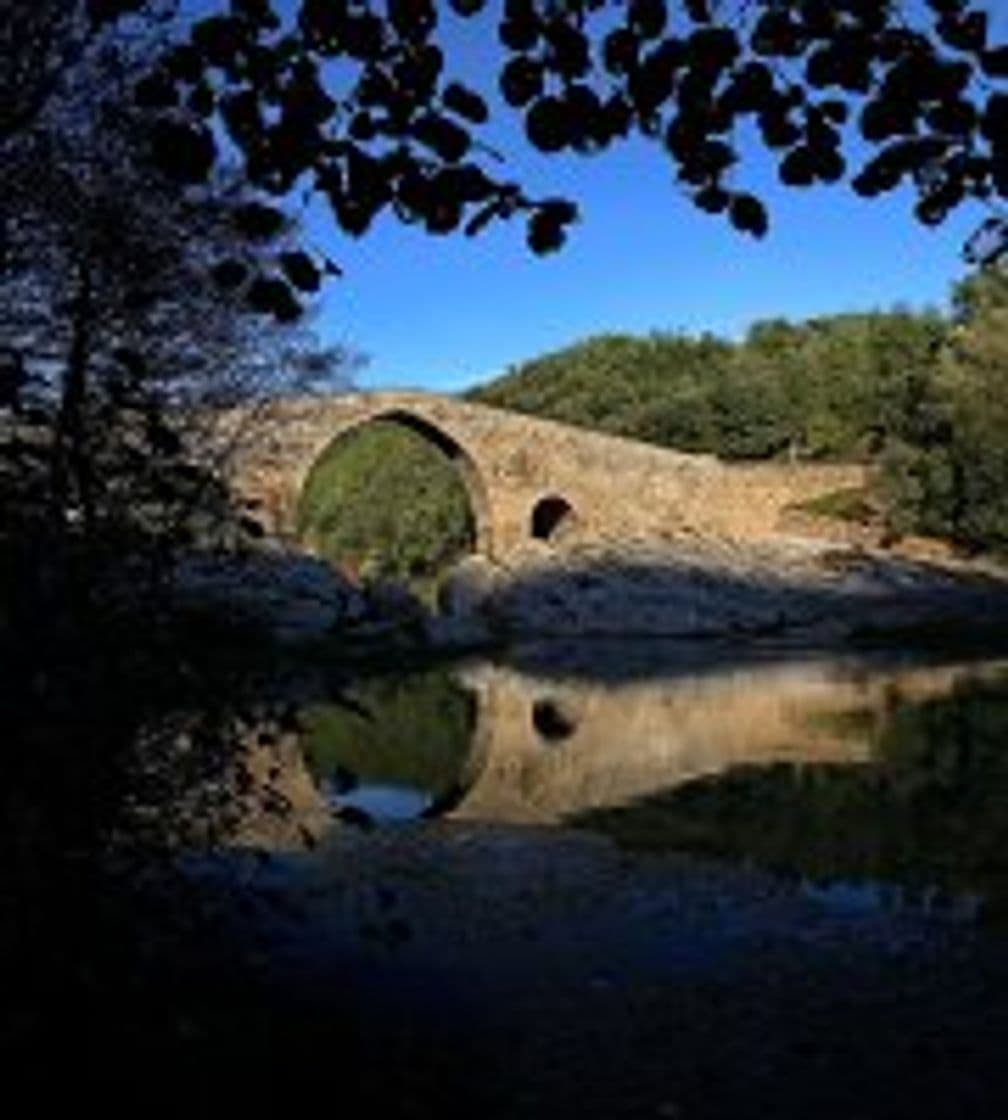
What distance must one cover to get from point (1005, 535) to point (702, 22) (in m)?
63.8

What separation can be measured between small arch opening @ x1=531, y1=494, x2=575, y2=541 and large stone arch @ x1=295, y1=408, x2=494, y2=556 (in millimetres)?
2410

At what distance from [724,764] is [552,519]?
5114 cm

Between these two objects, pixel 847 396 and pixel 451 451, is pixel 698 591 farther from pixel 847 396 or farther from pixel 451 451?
pixel 847 396

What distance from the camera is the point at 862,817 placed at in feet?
66.9

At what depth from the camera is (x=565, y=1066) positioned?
10.6 meters

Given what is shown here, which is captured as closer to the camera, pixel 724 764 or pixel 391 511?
pixel 724 764

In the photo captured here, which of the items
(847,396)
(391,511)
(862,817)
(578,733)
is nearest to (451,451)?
(847,396)

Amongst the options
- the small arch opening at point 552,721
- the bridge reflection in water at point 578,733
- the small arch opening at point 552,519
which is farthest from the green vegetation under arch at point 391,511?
the small arch opening at point 552,721

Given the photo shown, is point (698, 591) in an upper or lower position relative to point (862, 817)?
upper

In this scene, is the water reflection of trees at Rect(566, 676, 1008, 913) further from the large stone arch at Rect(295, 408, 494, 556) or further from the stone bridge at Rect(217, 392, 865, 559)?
the stone bridge at Rect(217, 392, 865, 559)

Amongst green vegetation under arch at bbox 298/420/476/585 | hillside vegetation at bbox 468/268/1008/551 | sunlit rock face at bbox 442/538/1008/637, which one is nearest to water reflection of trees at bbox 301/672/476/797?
sunlit rock face at bbox 442/538/1008/637

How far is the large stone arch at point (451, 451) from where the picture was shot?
219ft

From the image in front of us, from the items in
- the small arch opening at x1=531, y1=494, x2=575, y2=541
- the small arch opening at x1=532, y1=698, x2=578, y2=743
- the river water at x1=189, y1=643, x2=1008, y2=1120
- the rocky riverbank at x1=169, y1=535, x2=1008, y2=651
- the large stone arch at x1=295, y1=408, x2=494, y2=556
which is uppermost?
the large stone arch at x1=295, y1=408, x2=494, y2=556

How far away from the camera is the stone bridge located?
226 feet
